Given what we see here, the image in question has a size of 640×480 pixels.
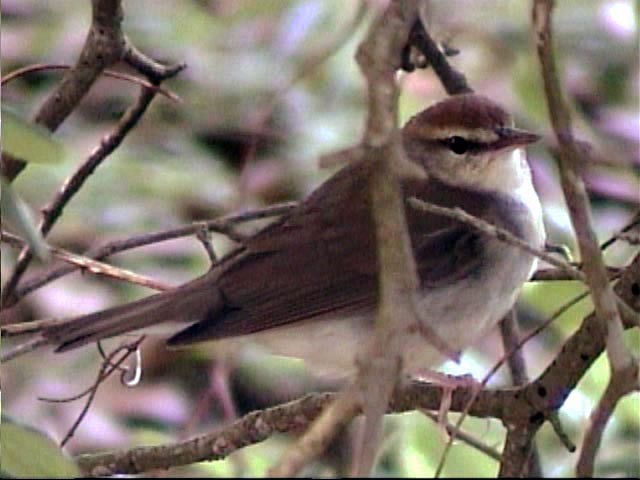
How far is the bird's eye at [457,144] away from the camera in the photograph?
3029mm

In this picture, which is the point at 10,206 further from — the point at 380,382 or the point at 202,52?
the point at 202,52

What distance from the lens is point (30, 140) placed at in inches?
56.9

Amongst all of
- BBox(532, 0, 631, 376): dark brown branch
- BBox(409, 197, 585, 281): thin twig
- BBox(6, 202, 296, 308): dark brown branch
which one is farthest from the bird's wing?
BBox(532, 0, 631, 376): dark brown branch

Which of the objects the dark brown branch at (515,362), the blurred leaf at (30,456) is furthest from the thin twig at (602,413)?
the dark brown branch at (515,362)

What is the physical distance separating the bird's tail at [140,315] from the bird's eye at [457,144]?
2.12 ft

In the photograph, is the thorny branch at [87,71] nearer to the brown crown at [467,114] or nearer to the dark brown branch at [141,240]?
the dark brown branch at [141,240]

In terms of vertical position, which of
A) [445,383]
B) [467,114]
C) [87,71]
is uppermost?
[467,114]

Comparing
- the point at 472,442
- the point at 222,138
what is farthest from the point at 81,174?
the point at 222,138

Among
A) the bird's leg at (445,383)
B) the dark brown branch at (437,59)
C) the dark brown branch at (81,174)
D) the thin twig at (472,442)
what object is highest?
the dark brown branch at (437,59)

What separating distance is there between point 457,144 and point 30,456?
1.80 m

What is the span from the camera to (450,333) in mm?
2654

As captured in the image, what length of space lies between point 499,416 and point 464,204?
38.6 inches

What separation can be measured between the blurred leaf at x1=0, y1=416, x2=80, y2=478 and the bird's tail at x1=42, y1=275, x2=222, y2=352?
2.87 ft

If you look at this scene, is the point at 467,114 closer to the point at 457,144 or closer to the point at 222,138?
the point at 457,144
